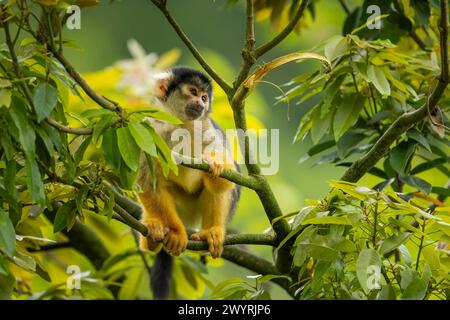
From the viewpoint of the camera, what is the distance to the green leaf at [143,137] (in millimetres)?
2666

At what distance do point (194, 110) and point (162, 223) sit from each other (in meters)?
0.85

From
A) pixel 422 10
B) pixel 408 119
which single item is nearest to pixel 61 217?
pixel 408 119

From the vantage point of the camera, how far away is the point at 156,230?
13.8 ft

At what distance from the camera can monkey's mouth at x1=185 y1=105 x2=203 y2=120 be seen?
4.79m

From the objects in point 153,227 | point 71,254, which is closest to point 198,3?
point 71,254

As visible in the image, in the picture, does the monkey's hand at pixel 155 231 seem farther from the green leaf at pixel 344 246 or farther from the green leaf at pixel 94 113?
the green leaf at pixel 344 246

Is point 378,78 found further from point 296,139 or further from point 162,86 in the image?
point 162,86

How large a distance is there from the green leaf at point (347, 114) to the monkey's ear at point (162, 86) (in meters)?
1.47

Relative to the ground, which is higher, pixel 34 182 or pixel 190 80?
pixel 190 80

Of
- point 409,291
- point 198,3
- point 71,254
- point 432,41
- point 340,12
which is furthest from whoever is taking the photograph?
point 198,3

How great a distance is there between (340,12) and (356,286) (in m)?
3.66

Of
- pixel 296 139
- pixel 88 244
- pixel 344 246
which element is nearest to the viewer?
pixel 344 246

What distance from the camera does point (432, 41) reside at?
5.04m

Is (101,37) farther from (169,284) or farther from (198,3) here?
(169,284)
